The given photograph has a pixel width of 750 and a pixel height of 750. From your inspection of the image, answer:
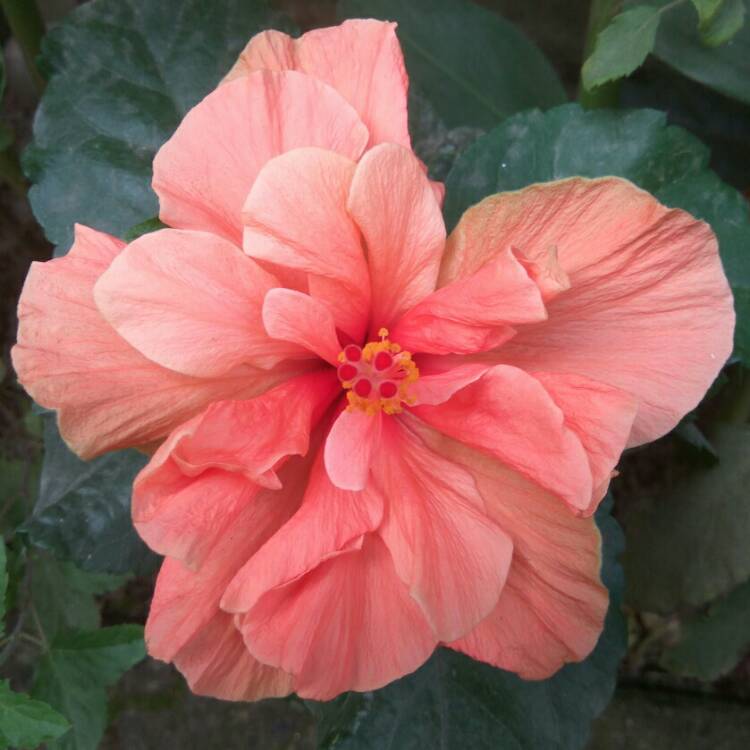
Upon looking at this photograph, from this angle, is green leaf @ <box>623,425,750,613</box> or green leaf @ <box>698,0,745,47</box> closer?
green leaf @ <box>698,0,745,47</box>

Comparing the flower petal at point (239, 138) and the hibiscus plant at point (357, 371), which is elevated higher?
the flower petal at point (239, 138)

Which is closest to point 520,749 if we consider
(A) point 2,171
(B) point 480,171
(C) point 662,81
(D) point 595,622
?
(D) point 595,622

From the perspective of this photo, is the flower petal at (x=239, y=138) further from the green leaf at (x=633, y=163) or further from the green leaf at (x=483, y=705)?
the green leaf at (x=483, y=705)

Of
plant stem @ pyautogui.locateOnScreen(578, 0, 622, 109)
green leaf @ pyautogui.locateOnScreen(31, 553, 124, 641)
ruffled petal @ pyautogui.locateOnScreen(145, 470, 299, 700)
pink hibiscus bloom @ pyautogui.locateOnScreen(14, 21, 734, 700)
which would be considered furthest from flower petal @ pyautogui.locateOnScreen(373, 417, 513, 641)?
green leaf @ pyautogui.locateOnScreen(31, 553, 124, 641)

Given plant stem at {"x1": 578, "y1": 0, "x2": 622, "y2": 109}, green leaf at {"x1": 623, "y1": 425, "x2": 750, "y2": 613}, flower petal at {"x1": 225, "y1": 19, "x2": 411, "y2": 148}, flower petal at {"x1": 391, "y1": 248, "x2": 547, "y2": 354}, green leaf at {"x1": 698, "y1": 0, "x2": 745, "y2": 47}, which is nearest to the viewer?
flower petal at {"x1": 391, "y1": 248, "x2": 547, "y2": 354}

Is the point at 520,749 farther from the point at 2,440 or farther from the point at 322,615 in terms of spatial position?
the point at 2,440

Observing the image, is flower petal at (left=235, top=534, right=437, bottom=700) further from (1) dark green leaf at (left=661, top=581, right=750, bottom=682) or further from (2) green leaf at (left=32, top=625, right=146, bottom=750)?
(1) dark green leaf at (left=661, top=581, right=750, bottom=682)

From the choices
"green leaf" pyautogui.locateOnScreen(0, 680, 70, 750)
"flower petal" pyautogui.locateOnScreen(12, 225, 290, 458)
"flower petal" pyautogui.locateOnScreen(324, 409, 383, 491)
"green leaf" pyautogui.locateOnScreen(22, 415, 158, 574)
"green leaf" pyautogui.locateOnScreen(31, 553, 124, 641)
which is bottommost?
"green leaf" pyautogui.locateOnScreen(31, 553, 124, 641)

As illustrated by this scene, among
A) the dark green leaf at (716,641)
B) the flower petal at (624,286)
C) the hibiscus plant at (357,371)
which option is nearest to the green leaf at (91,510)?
the hibiscus plant at (357,371)
